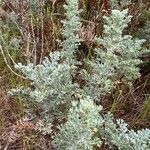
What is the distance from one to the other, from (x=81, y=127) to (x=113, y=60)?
21.0 inches

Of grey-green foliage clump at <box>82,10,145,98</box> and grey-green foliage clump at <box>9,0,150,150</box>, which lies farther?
grey-green foliage clump at <box>82,10,145,98</box>

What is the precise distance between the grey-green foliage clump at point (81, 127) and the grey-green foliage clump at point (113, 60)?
0.34 metres

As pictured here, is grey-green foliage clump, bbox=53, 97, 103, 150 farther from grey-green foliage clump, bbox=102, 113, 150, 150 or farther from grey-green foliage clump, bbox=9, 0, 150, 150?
grey-green foliage clump, bbox=102, 113, 150, 150

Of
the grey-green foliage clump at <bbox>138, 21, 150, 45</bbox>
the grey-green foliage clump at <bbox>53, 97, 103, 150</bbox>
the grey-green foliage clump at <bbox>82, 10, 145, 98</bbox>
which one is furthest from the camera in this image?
the grey-green foliage clump at <bbox>138, 21, 150, 45</bbox>

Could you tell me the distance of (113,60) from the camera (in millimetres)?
2471

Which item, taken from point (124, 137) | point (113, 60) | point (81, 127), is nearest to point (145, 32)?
point (113, 60)

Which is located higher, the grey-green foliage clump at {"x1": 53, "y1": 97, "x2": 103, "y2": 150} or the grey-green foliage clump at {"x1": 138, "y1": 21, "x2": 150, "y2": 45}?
the grey-green foliage clump at {"x1": 138, "y1": 21, "x2": 150, "y2": 45}

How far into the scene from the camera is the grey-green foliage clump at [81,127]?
6.77 ft

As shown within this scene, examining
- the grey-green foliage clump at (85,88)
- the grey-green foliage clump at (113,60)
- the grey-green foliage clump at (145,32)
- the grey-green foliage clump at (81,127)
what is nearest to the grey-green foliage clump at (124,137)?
the grey-green foliage clump at (85,88)

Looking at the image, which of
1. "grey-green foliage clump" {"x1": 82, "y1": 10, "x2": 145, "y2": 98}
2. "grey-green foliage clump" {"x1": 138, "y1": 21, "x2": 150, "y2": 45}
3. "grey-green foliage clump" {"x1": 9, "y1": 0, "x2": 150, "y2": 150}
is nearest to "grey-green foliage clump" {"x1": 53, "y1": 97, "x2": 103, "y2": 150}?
"grey-green foliage clump" {"x1": 9, "y1": 0, "x2": 150, "y2": 150}

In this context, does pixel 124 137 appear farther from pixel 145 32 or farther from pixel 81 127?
pixel 145 32

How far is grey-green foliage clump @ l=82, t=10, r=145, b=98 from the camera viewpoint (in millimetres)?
2420

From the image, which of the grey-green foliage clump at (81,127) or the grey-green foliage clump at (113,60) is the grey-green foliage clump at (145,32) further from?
the grey-green foliage clump at (81,127)

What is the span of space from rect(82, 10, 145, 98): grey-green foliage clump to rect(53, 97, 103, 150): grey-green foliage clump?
0.34 meters
